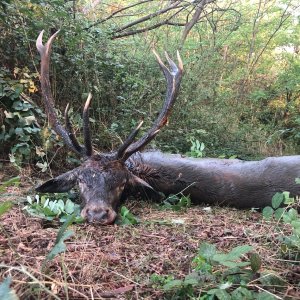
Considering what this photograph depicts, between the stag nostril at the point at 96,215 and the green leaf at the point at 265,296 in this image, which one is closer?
the green leaf at the point at 265,296

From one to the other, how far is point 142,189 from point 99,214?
949mm

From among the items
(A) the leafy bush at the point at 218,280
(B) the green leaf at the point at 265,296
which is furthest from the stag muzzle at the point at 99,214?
(B) the green leaf at the point at 265,296

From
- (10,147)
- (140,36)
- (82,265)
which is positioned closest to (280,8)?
(140,36)

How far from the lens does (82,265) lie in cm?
220

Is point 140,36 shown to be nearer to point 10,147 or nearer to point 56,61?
point 56,61

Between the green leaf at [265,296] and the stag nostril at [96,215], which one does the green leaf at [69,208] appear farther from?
the green leaf at [265,296]

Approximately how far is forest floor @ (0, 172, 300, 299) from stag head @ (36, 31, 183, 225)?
0.88 feet

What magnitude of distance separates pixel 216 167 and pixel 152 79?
2607mm

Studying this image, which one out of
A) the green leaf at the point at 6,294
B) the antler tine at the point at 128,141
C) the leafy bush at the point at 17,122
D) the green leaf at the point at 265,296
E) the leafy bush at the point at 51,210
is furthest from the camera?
the leafy bush at the point at 17,122

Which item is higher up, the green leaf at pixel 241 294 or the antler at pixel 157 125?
the antler at pixel 157 125

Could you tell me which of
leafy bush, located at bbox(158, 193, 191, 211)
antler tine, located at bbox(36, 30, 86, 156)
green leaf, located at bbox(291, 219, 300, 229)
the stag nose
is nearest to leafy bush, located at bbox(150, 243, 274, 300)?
green leaf, located at bbox(291, 219, 300, 229)

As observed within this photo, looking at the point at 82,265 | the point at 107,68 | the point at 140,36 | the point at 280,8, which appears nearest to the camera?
the point at 82,265

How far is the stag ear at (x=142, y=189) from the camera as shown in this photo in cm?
401

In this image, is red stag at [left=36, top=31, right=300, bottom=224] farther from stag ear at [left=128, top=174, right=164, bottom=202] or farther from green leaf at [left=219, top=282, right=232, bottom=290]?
green leaf at [left=219, top=282, right=232, bottom=290]
